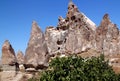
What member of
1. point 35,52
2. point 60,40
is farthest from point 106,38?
point 35,52

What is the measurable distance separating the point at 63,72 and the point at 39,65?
54.7 feet

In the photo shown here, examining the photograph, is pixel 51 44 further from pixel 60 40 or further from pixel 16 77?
pixel 16 77

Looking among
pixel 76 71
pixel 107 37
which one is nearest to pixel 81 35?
pixel 107 37

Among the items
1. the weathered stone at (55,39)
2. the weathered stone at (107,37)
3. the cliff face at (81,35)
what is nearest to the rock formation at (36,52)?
the weathered stone at (107,37)

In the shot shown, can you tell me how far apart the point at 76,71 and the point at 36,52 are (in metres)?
18.0

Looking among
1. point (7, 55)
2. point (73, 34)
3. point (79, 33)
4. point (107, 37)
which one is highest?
point (73, 34)

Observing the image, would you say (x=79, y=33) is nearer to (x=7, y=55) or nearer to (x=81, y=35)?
(x=81, y=35)

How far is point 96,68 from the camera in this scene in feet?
93.3

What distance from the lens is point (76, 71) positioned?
88.5 ft

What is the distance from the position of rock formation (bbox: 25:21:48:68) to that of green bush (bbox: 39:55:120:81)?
1490cm

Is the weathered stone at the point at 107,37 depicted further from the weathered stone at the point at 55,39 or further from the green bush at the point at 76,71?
the green bush at the point at 76,71

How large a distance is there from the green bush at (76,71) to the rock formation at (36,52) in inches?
587

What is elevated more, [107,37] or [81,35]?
[81,35]

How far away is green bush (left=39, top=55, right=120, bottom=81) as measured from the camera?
87.9ft
